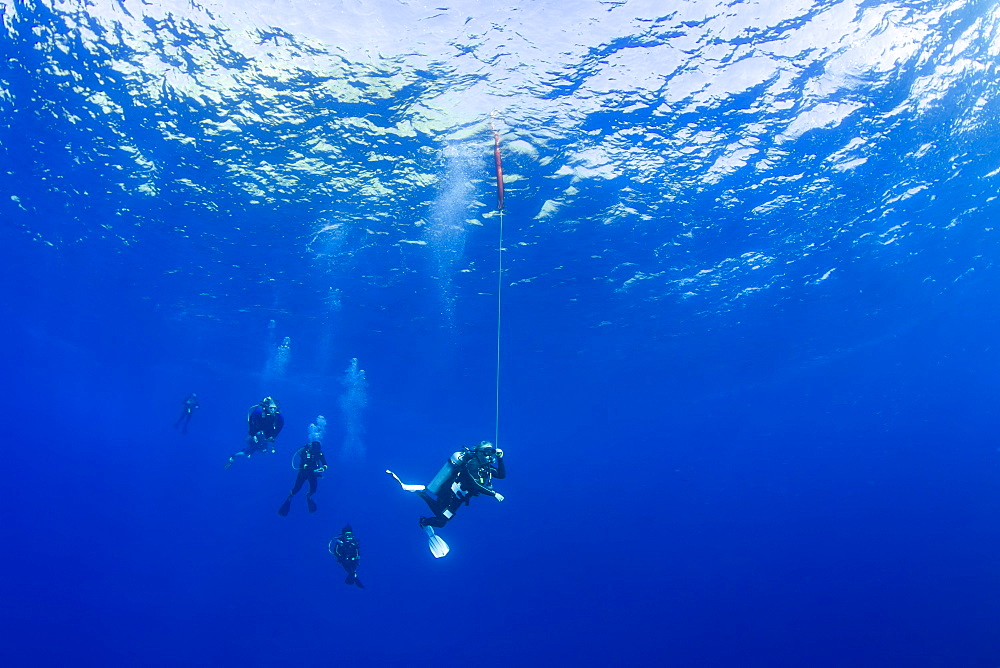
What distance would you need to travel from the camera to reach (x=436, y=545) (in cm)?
743

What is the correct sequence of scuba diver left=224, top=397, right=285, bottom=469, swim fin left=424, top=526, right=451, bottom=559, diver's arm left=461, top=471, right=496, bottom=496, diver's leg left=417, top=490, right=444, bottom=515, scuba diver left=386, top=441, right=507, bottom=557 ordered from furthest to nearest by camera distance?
scuba diver left=224, top=397, right=285, bottom=469, diver's leg left=417, top=490, right=444, bottom=515, swim fin left=424, top=526, right=451, bottom=559, scuba diver left=386, top=441, right=507, bottom=557, diver's arm left=461, top=471, right=496, bottom=496

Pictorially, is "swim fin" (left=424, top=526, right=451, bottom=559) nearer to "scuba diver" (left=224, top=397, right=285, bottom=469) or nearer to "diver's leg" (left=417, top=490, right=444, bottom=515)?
"diver's leg" (left=417, top=490, right=444, bottom=515)

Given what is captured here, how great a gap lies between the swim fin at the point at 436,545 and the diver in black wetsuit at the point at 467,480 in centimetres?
19

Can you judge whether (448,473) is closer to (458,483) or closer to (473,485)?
(458,483)

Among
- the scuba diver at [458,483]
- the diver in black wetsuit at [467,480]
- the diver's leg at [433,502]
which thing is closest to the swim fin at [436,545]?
the scuba diver at [458,483]

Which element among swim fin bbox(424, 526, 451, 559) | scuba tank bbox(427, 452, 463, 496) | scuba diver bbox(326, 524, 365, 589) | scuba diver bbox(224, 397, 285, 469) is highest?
scuba diver bbox(224, 397, 285, 469)

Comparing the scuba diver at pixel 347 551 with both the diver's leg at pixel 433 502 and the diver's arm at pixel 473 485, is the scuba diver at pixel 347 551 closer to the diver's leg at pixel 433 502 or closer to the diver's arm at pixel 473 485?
the diver's leg at pixel 433 502

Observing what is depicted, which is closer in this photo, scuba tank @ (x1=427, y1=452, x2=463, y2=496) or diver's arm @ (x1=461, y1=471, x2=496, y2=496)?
diver's arm @ (x1=461, y1=471, x2=496, y2=496)

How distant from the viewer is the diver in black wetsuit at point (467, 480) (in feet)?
22.9

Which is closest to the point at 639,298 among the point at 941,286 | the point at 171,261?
the point at 941,286

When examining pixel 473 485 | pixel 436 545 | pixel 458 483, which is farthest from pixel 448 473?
pixel 436 545

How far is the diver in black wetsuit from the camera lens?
275 inches

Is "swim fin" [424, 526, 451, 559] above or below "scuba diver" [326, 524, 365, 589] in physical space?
below

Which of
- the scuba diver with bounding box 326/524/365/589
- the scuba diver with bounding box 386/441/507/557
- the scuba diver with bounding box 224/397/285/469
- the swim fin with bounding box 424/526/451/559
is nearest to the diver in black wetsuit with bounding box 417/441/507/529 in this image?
the scuba diver with bounding box 386/441/507/557
